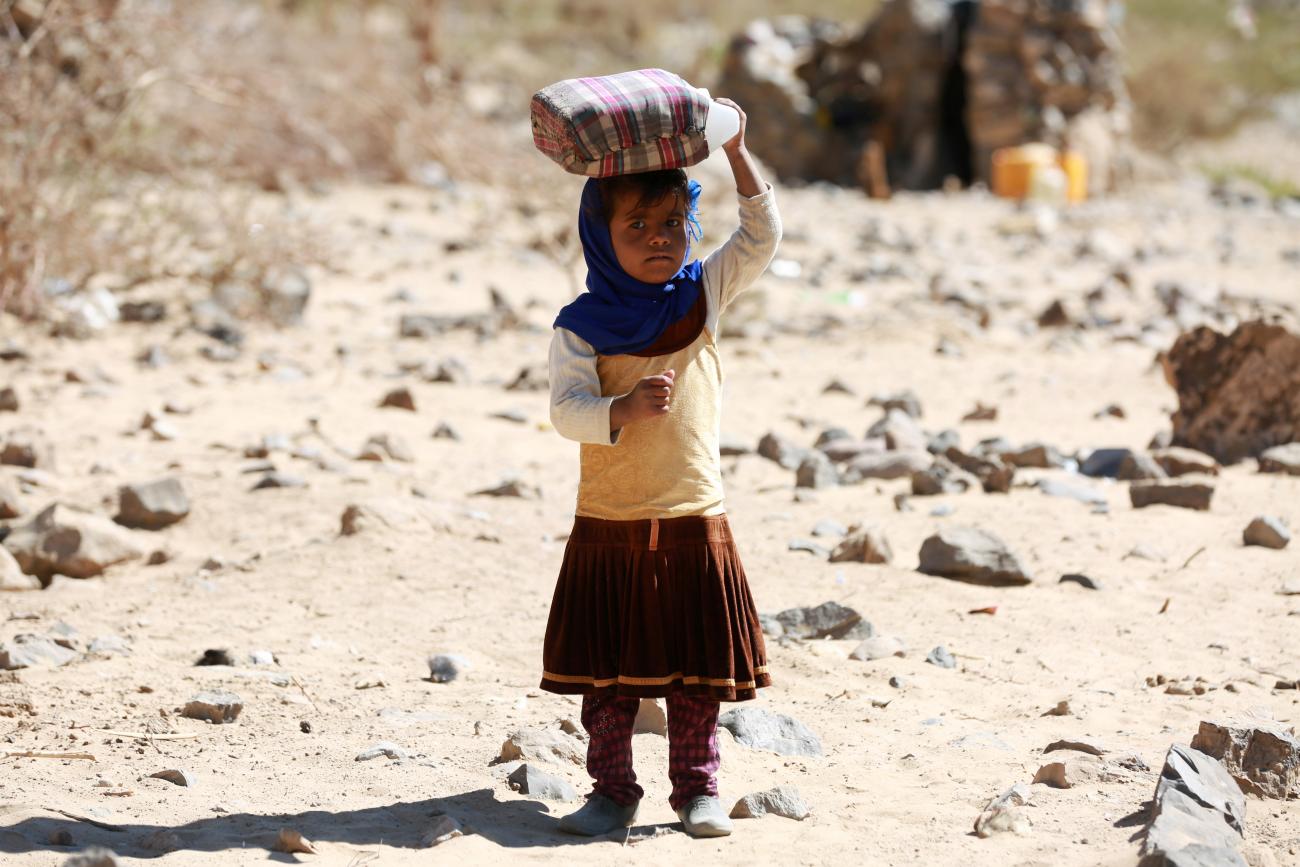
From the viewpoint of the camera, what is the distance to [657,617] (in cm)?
278

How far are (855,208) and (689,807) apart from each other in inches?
506

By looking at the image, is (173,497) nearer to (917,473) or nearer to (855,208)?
(917,473)

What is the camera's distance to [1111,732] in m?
3.30

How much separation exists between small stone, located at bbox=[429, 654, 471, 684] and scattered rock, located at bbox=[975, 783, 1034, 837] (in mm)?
1431

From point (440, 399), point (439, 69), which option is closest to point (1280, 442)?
point (440, 399)

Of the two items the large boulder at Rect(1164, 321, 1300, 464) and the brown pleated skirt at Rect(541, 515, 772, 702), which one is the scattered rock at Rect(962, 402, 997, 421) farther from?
the brown pleated skirt at Rect(541, 515, 772, 702)

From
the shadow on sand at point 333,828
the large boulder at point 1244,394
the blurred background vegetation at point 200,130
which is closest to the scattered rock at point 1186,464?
the large boulder at point 1244,394

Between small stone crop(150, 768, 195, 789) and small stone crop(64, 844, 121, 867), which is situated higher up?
small stone crop(64, 844, 121, 867)

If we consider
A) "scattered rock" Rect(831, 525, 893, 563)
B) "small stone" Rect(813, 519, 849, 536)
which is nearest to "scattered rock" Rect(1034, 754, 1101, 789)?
"scattered rock" Rect(831, 525, 893, 563)

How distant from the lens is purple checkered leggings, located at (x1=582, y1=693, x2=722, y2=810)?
2814mm

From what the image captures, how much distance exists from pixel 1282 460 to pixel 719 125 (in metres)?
3.52

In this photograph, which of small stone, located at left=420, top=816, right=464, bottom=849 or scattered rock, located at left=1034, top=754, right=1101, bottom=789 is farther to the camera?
scattered rock, located at left=1034, top=754, right=1101, bottom=789

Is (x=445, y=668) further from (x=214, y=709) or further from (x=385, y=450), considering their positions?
(x=385, y=450)

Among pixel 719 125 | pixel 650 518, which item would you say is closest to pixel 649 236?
pixel 719 125
